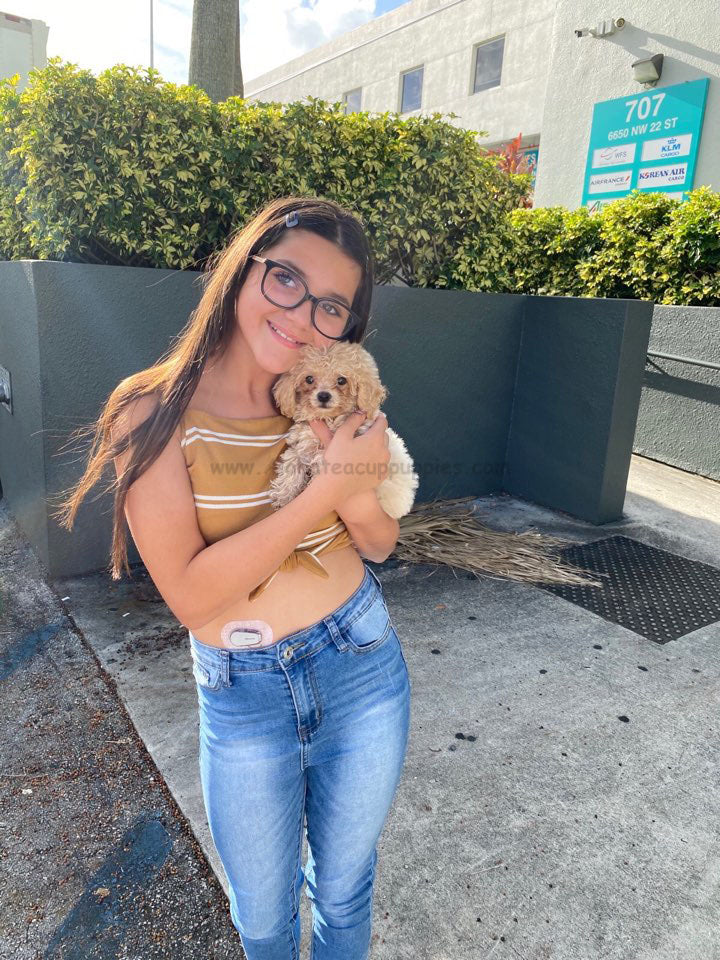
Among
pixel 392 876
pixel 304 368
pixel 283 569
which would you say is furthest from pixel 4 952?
pixel 304 368

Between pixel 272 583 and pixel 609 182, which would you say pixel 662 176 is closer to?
pixel 609 182

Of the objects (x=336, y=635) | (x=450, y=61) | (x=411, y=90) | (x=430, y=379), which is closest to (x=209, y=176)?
(x=430, y=379)

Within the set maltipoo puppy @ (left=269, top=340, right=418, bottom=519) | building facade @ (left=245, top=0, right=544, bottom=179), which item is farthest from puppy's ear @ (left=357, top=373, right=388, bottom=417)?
building facade @ (left=245, top=0, right=544, bottom=179)

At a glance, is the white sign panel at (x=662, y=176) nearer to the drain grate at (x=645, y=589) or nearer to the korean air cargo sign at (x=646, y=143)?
the korean air cargo sign at (x=646, y=143)

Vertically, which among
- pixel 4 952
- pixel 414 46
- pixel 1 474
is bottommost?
pixel 4 952

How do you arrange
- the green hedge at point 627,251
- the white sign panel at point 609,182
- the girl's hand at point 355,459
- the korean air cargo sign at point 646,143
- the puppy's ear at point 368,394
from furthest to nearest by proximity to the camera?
the white sign panel at point 609,182, the korean air cargo sign at point 646,143, the green hedge at point 627,251, the puppy's ear at point 368,394, the girl's hand at point 355,459

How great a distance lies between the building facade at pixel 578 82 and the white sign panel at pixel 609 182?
0.07 ft

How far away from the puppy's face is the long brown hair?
0.38 ft

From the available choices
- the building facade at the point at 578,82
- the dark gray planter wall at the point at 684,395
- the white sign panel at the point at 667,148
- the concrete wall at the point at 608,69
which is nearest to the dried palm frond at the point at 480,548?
the dark gray planter wall at the point at 684,395

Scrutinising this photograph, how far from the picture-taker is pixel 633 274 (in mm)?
7352

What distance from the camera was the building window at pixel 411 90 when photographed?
20353 mm

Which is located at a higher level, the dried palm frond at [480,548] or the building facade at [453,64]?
the building facade at [453,64]

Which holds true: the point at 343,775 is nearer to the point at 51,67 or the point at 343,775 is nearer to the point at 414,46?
the point at 51,67

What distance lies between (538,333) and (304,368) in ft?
13.9
